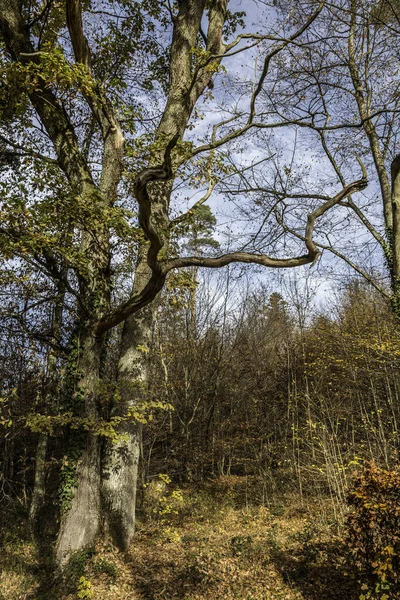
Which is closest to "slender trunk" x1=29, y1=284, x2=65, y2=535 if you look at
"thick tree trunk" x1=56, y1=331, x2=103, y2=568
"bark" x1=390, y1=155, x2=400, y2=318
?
"thick tree trunk" x1=56, y1=331, x2=103, y2=568

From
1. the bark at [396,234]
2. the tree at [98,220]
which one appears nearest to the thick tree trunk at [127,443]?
the tree at [98,220]

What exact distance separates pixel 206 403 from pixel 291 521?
186 inches

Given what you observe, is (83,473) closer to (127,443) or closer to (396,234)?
(127,443)

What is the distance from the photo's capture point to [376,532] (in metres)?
4.53

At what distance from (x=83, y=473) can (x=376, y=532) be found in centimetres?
406

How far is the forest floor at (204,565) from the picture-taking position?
5191 mm

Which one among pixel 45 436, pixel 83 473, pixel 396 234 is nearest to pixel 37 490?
pixel 45 436

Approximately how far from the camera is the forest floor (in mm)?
5191

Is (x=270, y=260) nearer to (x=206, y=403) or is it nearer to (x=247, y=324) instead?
(x=206, y=403)

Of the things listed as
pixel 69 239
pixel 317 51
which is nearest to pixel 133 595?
pixel 69 239

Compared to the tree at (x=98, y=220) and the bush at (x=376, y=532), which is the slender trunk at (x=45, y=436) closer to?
the tree at (x=98, y=220)

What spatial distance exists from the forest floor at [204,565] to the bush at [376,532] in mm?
448

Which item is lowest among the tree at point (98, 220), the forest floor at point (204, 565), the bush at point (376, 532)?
the forest floor at point (204, 565)

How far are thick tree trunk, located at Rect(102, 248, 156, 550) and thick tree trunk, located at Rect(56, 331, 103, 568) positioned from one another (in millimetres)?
205
